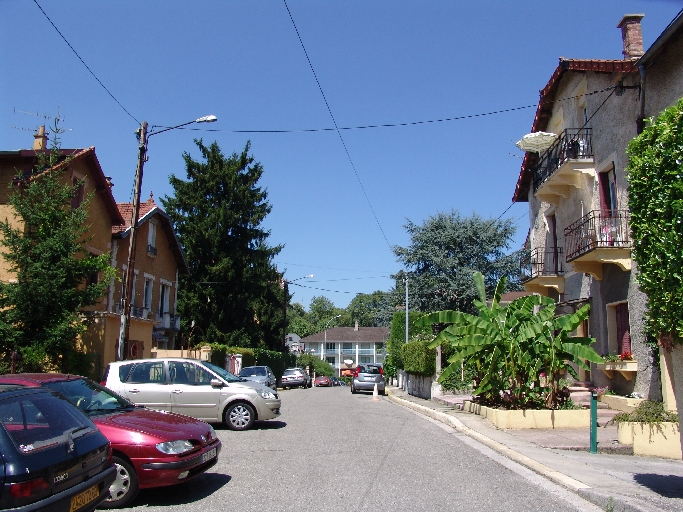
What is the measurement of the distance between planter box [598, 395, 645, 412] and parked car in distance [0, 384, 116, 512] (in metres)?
12.7

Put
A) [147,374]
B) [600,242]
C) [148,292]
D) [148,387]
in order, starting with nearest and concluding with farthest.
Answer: [148,387] < [147,374] < [600,242] < [148,292]

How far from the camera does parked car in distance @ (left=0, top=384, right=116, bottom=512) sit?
15.8 feet

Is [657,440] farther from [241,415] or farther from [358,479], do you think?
[241,415]

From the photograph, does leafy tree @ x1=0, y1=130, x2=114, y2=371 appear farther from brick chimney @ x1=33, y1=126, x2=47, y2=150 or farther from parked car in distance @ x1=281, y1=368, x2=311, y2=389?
parked car in distance @ x1=281, y1=368, x2=311, y2=389

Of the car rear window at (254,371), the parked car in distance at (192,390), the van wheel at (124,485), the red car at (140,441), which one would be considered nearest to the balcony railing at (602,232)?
the parked car in distance at (192,390)

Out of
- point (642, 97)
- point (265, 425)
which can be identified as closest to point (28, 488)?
point (265, 425)

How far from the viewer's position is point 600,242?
54.2 feet

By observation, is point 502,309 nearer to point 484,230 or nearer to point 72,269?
point 72,269

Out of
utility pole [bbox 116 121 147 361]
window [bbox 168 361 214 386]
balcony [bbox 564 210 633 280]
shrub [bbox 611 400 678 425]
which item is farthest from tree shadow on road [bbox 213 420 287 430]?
balcony [bbox 564 210 633 280]

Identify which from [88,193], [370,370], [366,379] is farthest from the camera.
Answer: [370,370]

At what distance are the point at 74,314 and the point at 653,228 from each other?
16.9 metres

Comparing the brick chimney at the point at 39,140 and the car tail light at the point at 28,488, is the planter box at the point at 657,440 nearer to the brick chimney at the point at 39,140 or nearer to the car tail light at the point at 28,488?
the car tail light at the point at 28,488

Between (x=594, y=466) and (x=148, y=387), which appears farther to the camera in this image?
(x=148, y=387)

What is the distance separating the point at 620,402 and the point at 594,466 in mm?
6972
